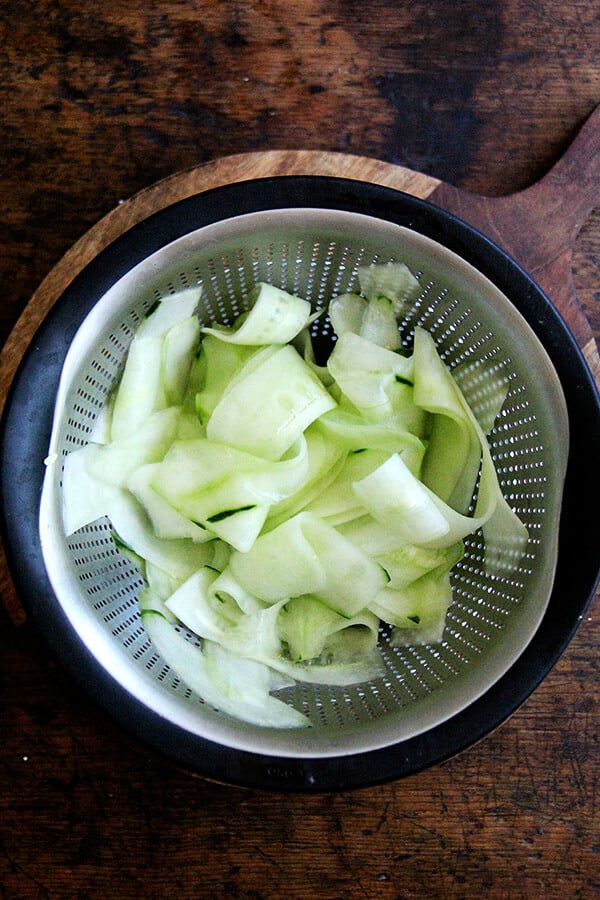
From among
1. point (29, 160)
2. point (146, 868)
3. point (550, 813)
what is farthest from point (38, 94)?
point (550, 813)

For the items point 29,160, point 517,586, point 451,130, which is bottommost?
point 517,586

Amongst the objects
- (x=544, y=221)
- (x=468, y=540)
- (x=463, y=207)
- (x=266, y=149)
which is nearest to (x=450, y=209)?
(x=463, y=207)

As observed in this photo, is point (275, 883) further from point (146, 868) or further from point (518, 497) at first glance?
point (518, 497)

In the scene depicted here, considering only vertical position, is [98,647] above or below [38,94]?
below

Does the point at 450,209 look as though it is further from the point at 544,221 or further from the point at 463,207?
the point at 544,221

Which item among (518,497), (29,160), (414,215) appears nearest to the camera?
(414,215)

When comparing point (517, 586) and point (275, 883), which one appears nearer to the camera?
point (517, 586)

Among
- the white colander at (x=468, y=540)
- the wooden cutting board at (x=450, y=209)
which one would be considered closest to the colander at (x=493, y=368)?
the white colander at (x=468, y=540)
